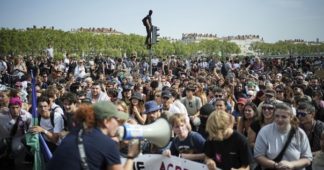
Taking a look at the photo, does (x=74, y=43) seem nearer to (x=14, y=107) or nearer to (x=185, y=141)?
(x=14, y=107)

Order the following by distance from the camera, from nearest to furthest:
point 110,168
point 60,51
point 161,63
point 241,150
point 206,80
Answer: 1. point 110,168
2. point 241,150
3. point 206,80
4. point 161,63
5. point 60,51

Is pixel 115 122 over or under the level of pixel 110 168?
over

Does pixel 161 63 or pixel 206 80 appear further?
pixel 161 63

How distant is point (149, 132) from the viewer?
3.75 meters

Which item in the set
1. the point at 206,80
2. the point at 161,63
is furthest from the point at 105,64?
the point at 206,80

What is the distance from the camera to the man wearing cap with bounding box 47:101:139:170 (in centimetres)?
290

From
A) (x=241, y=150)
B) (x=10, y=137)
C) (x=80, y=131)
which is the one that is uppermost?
(x=80, y=131)

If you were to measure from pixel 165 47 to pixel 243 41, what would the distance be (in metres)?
93.5

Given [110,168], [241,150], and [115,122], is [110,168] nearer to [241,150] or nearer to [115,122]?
Answer: [115,122]

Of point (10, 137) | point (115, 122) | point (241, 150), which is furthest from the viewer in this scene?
point (10, 137)

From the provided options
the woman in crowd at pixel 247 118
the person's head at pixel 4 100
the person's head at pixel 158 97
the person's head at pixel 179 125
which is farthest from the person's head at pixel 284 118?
the person's head at pixel 4 100

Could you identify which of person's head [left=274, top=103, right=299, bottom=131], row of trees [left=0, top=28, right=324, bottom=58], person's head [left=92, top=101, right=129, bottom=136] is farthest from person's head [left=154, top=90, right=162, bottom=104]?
→ row of trees [left=0, top=28, right=324, bottom=58]

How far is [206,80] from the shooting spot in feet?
44.7

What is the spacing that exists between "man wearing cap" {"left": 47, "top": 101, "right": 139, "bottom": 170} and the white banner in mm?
1332
